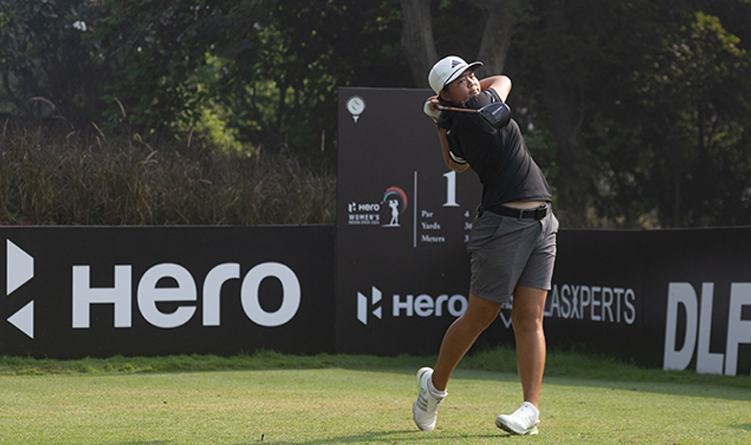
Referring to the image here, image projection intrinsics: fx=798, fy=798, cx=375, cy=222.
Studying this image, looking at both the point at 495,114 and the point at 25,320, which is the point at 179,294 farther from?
the point at 495,114

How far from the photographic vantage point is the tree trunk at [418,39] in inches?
495

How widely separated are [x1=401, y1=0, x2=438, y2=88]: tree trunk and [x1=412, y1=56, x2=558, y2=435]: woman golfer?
9.03 m

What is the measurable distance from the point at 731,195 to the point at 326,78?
8360mm

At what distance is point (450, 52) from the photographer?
14414 mm

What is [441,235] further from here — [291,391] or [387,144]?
[291,391]

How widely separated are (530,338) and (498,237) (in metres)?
0.48

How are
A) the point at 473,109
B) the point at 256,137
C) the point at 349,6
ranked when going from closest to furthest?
the point at 473,109 → the point at 349,6 → the point at 256,137

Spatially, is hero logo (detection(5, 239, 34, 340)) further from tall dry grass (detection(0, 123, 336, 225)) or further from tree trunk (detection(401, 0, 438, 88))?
tree trunk (detection(401, 0, 438, 88))

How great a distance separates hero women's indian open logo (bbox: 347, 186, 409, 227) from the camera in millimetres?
7719

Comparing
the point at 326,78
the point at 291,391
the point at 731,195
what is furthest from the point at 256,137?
the point at 291,391

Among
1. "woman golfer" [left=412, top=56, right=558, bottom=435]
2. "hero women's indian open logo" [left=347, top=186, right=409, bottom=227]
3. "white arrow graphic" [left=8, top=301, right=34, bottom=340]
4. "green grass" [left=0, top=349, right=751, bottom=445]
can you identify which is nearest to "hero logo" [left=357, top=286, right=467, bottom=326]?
"green grass" [left=0, top=349, right=751, bottom=445]

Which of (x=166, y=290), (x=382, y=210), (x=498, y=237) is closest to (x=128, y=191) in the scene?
(x=166, y=290)

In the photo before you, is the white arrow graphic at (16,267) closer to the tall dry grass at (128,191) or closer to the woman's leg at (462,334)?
the tall dry grass at (128,191)

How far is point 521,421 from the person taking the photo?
11.1 feet
